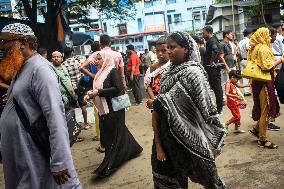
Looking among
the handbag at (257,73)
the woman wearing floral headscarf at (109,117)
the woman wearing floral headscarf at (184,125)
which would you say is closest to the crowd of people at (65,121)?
the woman wearing floral headscarf at (184,125)

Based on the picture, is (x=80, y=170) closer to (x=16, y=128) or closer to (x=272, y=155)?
(x=272, y=155)

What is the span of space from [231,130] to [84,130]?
3.37 meters

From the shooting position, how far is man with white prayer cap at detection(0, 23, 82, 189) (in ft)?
8.16

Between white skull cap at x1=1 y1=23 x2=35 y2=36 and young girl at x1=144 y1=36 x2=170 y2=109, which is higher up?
white skull cap at x1=1 y1=23 x2=35 y2=36

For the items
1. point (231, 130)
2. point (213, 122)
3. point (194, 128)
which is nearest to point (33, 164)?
point (194, 128)

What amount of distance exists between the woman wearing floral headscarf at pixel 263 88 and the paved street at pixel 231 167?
329 mm

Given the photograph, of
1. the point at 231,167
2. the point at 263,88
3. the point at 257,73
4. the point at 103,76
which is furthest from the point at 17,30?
the point at 263,88

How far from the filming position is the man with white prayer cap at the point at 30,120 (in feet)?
8.16

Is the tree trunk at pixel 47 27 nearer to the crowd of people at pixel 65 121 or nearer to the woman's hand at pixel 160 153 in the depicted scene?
the crowd of people at pixel 65 121

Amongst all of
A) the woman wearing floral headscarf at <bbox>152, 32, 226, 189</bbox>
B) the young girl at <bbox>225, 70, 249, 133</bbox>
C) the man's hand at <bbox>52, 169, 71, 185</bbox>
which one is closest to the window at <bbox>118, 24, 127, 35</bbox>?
the young girl at <bbox>225, 70, 249, 133</bbox>

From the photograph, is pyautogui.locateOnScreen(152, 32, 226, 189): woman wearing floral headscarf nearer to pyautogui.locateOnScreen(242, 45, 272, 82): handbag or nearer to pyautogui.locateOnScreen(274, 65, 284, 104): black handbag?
pyautogui.locateOnScreen(242, 45, 272, 82): handbag

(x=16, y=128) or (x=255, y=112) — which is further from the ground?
(x=16, y=128)

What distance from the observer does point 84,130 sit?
8.46 m

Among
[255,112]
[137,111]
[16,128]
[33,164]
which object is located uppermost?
[16,128]
